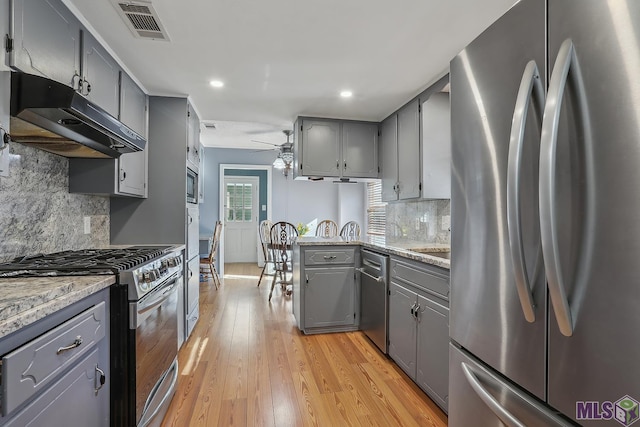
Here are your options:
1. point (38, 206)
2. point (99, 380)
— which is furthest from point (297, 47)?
point (99, 380)

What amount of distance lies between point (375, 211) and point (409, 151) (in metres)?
2.64

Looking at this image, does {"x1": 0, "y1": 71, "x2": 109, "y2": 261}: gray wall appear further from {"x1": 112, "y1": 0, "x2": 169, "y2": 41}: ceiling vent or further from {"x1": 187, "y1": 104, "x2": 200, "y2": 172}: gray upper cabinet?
{"x1": 187, "y1": 104, "x2": 200, "y2": 172}: gray upper cabinet

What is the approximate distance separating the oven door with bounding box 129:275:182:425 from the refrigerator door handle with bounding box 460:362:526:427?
137 centimetres

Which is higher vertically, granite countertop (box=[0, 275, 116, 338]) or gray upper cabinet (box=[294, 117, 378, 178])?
gray upper cabinet (box=[294, 117, 378, 178])

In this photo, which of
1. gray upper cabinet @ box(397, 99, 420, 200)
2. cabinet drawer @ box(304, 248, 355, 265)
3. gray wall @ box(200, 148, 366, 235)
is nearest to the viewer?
gray upper cabinet @ box(397, 99, 420, 200)

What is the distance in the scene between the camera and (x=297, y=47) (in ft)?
6.79

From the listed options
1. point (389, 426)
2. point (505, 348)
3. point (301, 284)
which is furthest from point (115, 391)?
point (301, 284)

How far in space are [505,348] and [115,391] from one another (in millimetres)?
1541

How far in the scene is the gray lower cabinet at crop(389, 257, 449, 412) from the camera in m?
1.75

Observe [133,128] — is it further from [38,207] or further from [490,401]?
[490,401]

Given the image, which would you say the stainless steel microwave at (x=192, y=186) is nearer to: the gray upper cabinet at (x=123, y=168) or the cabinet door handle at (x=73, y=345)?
the gray upper cabinet at (x=123, y=168)

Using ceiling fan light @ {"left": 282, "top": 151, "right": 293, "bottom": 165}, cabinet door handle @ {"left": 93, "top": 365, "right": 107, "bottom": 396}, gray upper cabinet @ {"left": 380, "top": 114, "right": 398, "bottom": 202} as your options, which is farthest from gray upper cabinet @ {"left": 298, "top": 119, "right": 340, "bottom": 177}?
cabinet door handle @ {"left": 93, "top": 365, "right": 107, "bottom": 396}

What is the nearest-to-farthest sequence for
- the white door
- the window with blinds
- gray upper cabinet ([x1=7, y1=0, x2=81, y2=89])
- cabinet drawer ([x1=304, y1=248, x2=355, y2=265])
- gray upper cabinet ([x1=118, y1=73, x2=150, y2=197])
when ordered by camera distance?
1. gray upper cabinet ([x1=7, y1=0, x2=81, y2=89])
2. gray upper cabinet ([x1=118, y1=73, x2=150, y2=197])
3. cabinet drawer ([x1=304, y1=248, x2=355, y2=265])
4. the window with blinds
5. the white door

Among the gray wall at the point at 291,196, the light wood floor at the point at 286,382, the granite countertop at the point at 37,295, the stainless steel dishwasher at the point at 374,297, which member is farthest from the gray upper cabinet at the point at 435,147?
the gray wall at the point at 291,196
